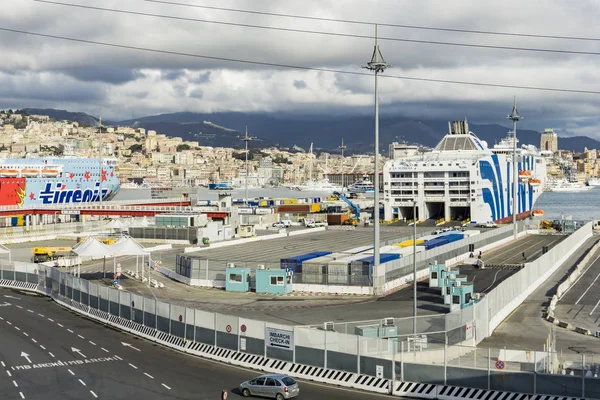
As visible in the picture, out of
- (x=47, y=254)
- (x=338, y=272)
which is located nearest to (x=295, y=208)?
(x=47, y=254)

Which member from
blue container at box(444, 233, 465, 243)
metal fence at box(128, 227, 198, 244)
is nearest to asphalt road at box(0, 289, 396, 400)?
metal fence at box(128, 227, 198, 244)

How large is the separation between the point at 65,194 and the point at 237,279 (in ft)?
374

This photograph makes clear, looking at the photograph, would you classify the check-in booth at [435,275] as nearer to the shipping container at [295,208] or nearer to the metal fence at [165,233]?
the metal fence at [165,233]

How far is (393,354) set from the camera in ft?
81.5

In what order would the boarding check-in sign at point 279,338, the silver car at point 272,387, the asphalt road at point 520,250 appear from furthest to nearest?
1. the asphalt road at point 520,250
2. the boarding check-in sign at point 279,338
3. the silver car at point 272,387

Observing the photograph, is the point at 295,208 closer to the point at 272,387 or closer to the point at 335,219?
the point at 335,219

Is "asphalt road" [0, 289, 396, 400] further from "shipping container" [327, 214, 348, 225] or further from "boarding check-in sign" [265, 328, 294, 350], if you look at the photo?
"shipping container" [327, 214, 348, 225]

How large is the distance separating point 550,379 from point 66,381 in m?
17.2

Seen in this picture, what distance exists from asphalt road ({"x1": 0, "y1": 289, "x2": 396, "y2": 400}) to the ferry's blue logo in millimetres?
113385

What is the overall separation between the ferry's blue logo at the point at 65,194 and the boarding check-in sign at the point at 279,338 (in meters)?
126

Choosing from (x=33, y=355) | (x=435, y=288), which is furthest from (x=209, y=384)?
(x=435, y=288)

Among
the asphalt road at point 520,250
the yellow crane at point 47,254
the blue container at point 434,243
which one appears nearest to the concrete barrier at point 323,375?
the yellow crane at point 47,254

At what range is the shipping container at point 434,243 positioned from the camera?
63.6 meters

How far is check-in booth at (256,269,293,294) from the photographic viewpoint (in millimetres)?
45906
